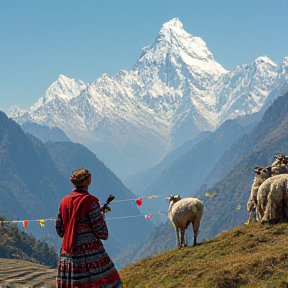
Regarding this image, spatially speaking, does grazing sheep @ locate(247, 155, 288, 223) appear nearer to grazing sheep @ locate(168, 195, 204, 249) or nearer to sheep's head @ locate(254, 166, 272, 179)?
sheep's head @ locate(254, 166, 272, 179)

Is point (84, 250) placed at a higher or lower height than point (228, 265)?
lower

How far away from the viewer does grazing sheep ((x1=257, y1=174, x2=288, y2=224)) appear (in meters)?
20.9

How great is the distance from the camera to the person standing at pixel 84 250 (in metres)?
10.7

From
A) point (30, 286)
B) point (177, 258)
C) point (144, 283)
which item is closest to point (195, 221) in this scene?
point (177, 258)

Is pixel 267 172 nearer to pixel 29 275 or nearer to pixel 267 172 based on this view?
pixel 267 172

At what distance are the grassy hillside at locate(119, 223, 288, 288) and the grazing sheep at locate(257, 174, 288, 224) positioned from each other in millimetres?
603

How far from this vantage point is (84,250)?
1079 cm

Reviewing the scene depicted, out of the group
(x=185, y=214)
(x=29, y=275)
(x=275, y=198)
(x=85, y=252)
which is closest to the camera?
(x=85, y=252)

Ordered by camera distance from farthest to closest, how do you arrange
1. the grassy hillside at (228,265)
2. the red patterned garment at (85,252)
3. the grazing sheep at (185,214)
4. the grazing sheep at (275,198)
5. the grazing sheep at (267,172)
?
the grazing sheep at (267,172), the grazing sheep at (185,214), the grazing sheep at (275,198), the grassy hillside at (228,265), the red patterned garment at (85,252)

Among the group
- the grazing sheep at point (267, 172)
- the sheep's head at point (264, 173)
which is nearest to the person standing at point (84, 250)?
the grazing sheep at point (267, 172)

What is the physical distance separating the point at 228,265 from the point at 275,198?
581 cm

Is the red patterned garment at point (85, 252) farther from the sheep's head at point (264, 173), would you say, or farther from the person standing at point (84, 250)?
the sheep's head at point (264, 173)

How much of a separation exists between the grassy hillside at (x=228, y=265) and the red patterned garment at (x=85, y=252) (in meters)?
5.19

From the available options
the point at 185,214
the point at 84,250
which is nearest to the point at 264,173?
the point at 185,214
